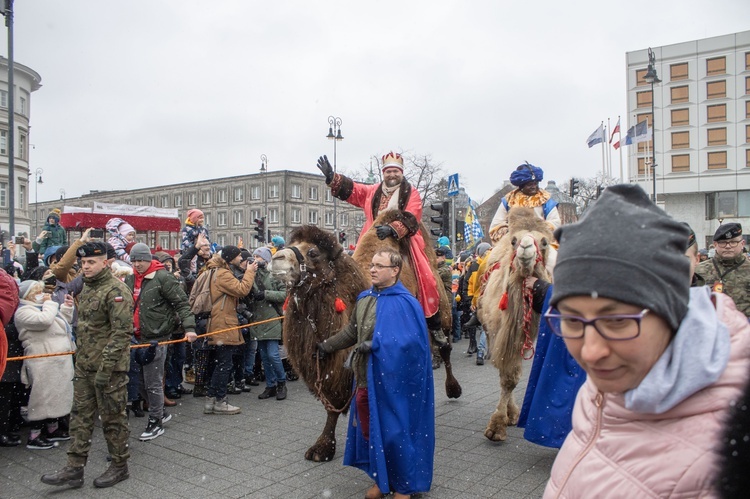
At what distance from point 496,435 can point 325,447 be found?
1.78 m

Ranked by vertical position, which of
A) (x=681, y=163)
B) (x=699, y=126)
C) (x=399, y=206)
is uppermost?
(x=699, y=126)

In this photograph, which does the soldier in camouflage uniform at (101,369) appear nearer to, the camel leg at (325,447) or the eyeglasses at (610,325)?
the camel leg at (325,447)

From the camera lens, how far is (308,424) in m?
6.86

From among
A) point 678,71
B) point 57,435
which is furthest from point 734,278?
point 678,71

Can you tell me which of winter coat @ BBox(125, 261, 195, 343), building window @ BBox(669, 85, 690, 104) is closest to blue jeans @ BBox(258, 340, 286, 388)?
winter coat @ BBox(125, 261, 195, 343)

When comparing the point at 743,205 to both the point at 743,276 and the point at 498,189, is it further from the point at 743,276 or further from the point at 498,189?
the point at 743,276

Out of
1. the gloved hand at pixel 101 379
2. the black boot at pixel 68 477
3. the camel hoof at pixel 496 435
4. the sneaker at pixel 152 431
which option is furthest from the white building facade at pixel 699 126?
the black boot at pixel 68 477

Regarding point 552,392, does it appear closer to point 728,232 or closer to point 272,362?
point 728,232

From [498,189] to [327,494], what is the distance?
75980 millimetres

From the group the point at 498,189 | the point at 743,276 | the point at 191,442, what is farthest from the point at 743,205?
the point at 191,442

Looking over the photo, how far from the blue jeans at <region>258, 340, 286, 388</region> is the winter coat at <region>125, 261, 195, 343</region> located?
1.66 metres

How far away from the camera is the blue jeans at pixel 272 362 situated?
830 centimetres

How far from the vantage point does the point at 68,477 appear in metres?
4.86

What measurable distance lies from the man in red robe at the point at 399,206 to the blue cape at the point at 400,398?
1640 millimetres
